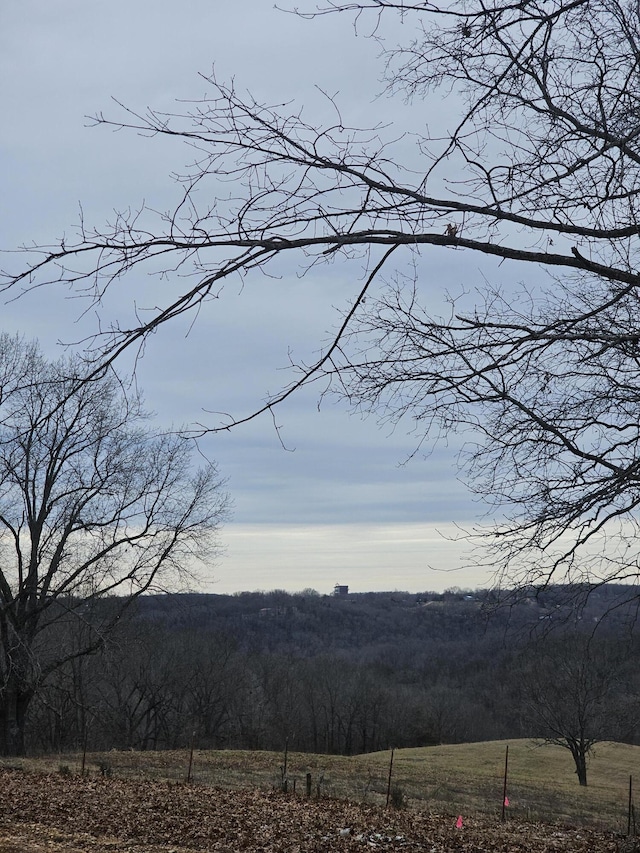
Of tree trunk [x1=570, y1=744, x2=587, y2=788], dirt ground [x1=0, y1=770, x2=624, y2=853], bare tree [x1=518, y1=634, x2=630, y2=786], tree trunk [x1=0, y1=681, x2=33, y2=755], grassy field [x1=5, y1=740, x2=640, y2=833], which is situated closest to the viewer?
dirt ground [x1=0, y1=770, x2=624, y2=853]

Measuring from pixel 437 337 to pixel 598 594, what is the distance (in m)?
1.93

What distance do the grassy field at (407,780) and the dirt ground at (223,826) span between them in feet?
7.06

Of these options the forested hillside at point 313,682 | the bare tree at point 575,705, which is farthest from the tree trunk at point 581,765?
the forested hillside at point 313,682

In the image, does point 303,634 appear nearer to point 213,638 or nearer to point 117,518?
point 213,638

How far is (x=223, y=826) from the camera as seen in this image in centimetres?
1105

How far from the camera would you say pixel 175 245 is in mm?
3607

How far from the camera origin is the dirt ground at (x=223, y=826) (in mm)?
9664

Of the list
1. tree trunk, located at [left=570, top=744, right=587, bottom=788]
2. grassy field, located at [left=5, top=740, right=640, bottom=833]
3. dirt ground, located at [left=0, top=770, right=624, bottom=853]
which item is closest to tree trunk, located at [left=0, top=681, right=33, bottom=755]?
grassy field, located at [left=5, top=740, right=640, bottom=833]

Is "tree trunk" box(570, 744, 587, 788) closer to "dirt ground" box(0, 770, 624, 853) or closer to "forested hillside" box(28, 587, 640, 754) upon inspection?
"forested hillside" box(28, 587, 640, 754)

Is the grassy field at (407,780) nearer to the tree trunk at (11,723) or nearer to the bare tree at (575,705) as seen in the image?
the tree trunk at (11,723)

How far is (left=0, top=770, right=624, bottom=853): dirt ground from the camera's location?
9.66 meters

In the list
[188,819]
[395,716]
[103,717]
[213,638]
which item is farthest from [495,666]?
[188,819]

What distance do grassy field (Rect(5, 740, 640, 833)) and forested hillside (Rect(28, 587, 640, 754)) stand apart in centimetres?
249

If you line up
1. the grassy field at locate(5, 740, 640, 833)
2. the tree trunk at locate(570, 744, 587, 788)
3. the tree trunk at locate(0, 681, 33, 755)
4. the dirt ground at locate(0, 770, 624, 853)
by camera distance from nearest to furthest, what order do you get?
the dirt ground at locate(0, 770, 624, 853)
the grassy field at locate(5, 740, 640, 833)
the tree trunk at locate(0, 681, 33, 755)
the tree trunk at locate(570, 744, 587, 788)
